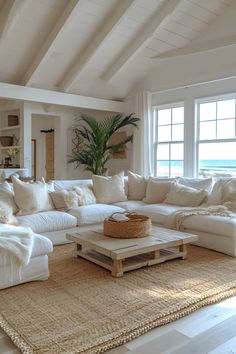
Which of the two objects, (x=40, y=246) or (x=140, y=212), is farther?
(x=140, y=212)

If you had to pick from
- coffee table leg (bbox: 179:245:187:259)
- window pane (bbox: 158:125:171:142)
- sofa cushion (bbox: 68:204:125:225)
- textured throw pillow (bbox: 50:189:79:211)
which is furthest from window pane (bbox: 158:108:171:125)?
coffee table leg (bbox: 179:245:187:259)

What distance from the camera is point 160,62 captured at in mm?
6719

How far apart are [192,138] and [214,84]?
1.04 metres

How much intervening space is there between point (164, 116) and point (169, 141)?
21.7 inches

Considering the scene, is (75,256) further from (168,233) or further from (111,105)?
(111,105)

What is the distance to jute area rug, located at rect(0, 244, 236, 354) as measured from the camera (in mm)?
2074

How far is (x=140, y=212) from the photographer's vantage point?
4.81 meters

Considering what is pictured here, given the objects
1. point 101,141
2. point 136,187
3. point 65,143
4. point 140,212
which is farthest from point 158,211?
point 65,143

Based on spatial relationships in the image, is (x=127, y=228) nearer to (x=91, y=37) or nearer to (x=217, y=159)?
(x=217, y=159)

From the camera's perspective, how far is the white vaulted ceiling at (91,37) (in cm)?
497

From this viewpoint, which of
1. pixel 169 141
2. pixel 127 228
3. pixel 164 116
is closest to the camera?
pixel 127 228

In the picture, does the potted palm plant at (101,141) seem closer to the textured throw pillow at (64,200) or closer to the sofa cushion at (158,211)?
the sofa cushion at (158,211)

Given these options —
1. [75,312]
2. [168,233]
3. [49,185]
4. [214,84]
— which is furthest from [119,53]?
[75,312]

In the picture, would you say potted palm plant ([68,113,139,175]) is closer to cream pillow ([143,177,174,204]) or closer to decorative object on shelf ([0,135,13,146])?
decorative object on shelf ([0,135,13,146])
